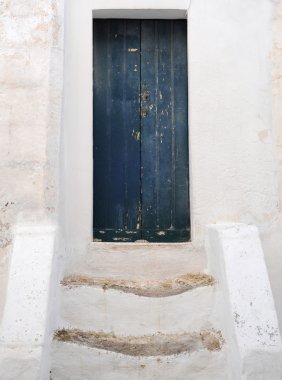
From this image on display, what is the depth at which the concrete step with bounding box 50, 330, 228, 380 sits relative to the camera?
3.66 m

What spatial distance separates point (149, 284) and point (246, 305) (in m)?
0.98

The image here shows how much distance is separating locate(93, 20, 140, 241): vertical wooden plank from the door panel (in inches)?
3.3

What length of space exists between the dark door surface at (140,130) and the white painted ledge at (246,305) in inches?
34.4

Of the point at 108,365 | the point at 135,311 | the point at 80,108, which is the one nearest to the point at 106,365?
the point at 108,365

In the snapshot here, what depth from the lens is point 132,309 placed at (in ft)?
13.5

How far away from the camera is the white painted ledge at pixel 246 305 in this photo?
340cm

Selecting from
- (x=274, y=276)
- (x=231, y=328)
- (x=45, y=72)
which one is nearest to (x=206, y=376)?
(x=231, y=328)

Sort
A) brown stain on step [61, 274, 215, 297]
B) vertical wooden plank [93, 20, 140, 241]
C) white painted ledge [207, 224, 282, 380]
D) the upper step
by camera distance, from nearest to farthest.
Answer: white painted ledge [207, 224, 282, 380] < brown stain on step [61, 274, 215, 297] < the upper step < vertical wooden plank [93, 20, 140, 241]

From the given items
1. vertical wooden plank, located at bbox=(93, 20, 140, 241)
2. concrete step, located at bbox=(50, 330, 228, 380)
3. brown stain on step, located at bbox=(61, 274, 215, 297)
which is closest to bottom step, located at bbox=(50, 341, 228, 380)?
concrete step, located at bbox=(50, 330, 228, 380)

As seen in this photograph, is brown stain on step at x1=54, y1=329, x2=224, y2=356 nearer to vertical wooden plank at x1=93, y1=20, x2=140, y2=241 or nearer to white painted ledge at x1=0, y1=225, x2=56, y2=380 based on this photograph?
white painted ledge at x1=0, y1=225, x2=56, y2=380

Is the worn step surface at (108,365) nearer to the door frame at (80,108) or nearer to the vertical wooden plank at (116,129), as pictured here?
the door frame at (80,108)

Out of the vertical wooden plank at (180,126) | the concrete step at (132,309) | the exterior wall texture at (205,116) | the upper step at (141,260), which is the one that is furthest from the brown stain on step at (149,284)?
the vertical wooden plank at (180,126)

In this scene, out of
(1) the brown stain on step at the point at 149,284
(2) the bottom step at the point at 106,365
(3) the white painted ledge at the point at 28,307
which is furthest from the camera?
(1) the brown stain on step at the point at 149,284

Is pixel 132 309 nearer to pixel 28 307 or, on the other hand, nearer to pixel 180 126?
pixel 28 307
